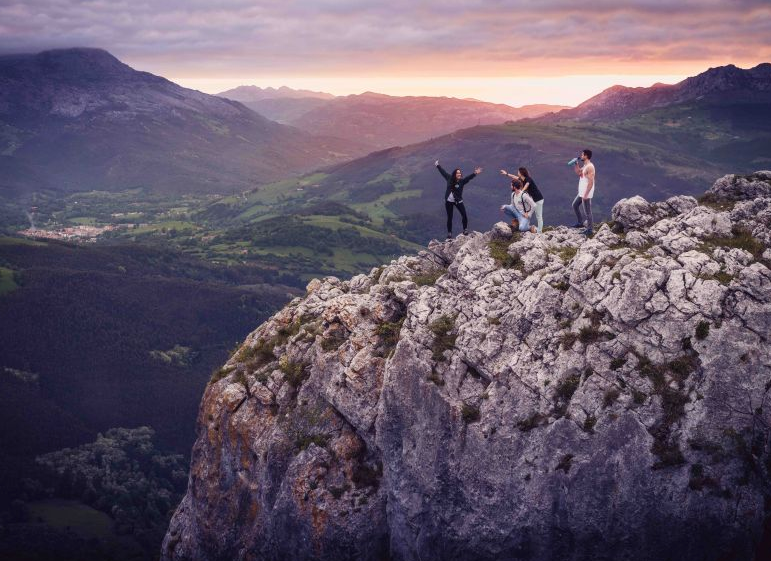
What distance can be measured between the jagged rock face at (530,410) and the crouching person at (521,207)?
68.2 inches

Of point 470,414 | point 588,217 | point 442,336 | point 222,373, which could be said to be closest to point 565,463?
point 470,414

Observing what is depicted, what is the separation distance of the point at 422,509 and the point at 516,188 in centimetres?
2329

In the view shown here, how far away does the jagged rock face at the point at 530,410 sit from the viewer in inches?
1278

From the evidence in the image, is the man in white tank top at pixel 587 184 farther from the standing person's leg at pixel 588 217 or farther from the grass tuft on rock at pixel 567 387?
the grass tuft on rock at pixel 567 387

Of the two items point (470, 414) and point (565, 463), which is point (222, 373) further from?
point (565, 463)

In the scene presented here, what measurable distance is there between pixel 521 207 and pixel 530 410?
17983 mm

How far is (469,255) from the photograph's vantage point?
45250mm

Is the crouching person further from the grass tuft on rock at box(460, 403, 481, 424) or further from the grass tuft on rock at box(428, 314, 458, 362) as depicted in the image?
the grass tuft on rock at box(460, 403, 481, 424)

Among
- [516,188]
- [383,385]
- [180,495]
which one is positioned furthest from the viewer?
[180,495]

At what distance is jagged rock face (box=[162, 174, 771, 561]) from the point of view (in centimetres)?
3247

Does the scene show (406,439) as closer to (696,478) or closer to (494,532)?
(494,532)

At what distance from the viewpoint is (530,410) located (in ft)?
118

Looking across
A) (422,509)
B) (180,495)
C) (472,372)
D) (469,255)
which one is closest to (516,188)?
(469,255)

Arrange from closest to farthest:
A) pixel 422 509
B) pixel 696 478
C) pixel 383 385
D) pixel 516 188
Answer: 1. pixel 696 478
2. pixel 422 509
3. pixel 383 385
4. pixel 516 188
